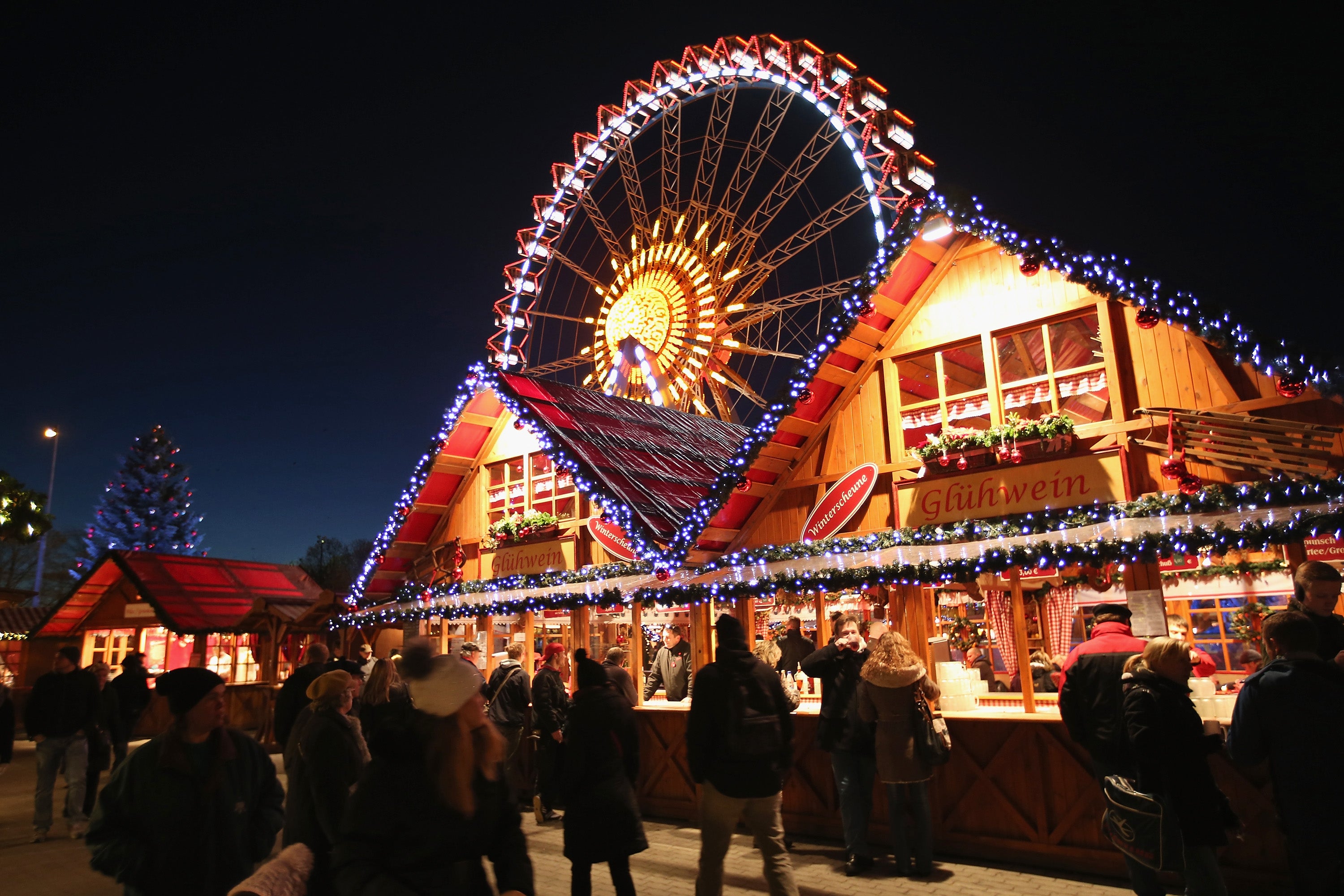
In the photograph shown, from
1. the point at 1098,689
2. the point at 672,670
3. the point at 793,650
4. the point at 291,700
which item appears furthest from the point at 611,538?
the point at 1098,689

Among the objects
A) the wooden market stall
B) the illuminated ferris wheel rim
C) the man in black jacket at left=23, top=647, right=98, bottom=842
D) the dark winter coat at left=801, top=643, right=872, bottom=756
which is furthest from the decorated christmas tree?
the dark winter coat at left=801, top=643, right=872, bottom=756

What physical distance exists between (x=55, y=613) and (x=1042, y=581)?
2039 cm

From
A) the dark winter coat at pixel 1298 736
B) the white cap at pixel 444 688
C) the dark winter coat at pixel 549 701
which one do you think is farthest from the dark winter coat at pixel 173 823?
the dark winter coat at pixel 1298 736

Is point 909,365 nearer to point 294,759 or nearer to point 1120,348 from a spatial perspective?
point 1120,348

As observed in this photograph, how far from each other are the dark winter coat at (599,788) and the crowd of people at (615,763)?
1 centimetres

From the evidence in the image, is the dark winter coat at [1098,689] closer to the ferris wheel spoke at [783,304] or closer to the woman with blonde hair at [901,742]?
the woman with blonde hair at [901,742]

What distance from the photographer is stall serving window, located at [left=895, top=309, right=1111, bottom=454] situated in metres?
7.68

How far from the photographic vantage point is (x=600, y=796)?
14.4 feet

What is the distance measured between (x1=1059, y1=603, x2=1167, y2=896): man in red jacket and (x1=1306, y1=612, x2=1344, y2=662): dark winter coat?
835 mm

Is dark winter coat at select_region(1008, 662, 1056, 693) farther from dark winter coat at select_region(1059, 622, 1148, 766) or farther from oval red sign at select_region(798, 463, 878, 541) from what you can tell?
dark winter coat at select_region(1059, 622, 1148, 766)

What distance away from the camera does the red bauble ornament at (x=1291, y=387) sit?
19.5 feet

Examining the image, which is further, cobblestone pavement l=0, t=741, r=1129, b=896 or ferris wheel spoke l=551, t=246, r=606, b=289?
ferris wheel spoke l=551, t=246, r=606, b=289

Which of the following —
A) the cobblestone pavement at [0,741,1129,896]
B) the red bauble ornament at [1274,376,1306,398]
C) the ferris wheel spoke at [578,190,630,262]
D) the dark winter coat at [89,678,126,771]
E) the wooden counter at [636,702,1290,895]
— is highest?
the ferris wheel spoke at [578,190,630,262]

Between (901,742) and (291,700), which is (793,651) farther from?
(291,700)
